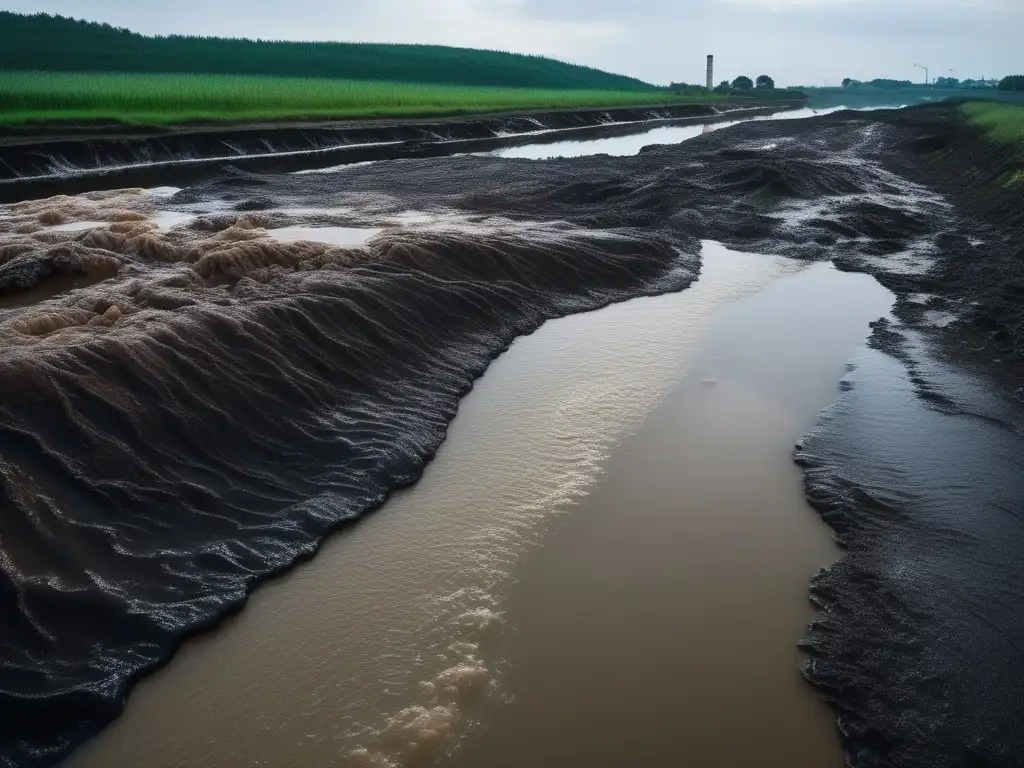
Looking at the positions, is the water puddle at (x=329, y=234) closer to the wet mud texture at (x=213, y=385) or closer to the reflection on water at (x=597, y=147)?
the wet mud texture at (x=213, y=385)

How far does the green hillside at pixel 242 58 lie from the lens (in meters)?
50.6

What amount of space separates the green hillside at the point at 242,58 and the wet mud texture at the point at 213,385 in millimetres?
40601

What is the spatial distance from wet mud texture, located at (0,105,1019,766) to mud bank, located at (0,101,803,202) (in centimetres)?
651

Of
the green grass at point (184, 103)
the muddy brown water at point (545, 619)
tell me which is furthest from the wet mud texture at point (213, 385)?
the green grass at point (184, 103)

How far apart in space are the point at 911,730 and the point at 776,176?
1509 centimetres

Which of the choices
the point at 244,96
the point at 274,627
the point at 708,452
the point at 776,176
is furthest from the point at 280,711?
the point at 244,96

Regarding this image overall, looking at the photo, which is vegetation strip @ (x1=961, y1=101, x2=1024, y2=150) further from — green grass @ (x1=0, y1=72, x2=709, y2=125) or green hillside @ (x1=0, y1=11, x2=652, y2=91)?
green hillside @ (x1=0, y1=11, x2=652, y2=91)

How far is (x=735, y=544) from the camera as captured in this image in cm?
459

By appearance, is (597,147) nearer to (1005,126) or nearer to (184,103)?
(1005,126)

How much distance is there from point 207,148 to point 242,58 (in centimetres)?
4501

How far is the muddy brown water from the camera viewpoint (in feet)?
10.5

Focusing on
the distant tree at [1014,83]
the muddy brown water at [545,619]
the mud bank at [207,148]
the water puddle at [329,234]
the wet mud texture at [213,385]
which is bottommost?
the muddy brown water at [545,619]

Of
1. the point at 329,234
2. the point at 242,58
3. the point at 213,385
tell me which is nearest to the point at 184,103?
the point at 329,234

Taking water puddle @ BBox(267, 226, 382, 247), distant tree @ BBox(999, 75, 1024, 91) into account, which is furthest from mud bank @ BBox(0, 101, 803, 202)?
distant tree @ BBox(999, 75, 1024, 91)
